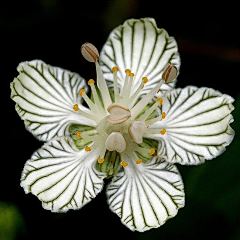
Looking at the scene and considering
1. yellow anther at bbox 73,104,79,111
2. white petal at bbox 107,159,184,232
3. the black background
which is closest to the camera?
white petal at bbox 107,159,184,232

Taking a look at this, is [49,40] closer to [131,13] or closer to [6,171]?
[131,13]

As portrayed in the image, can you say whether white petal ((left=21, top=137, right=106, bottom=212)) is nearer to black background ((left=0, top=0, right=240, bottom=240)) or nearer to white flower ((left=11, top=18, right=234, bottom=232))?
white flower ((left=11, top=18, right=234, bottom=232))

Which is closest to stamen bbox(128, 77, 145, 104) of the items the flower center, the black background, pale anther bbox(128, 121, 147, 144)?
the flower center

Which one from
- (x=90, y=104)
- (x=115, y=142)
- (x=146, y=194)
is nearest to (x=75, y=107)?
(x=90, y=104)

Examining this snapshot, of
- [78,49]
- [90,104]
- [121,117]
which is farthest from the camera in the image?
[78,49]

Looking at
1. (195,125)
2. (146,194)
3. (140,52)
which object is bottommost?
(146,194)

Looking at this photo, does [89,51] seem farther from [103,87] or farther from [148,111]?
[148,111]

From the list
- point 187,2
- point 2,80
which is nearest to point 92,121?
point 2,80
